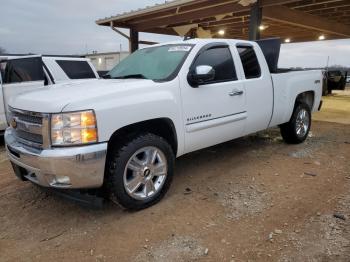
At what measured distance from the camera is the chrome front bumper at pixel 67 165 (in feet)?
9.41

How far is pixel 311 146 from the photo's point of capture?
6.07m

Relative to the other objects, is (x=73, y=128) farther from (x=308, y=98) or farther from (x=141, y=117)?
(x=308, y=98)

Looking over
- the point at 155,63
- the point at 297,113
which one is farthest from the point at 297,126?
the point at 155,63

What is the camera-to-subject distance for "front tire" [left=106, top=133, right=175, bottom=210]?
3.20m

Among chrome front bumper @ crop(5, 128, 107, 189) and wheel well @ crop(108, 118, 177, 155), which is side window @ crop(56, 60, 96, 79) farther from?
chrome front bumper @ crop(5, 128, 107, 189)

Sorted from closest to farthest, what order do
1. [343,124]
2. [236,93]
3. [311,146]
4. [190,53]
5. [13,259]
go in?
[13,259], [190,53], [236,93], [311,146], [343,124]

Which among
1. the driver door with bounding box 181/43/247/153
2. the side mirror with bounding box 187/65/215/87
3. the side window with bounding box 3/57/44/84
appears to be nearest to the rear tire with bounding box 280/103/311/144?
the driver door with bounding box 181/43/247/153

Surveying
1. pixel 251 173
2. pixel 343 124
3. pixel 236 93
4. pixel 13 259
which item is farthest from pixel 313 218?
pixel 343 124

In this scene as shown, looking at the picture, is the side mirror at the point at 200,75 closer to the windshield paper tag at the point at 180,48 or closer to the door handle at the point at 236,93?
the windshield paper tag at the point at 180,48

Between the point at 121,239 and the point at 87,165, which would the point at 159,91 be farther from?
the point at 121,239

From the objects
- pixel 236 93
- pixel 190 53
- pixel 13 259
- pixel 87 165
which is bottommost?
pixel 13 259

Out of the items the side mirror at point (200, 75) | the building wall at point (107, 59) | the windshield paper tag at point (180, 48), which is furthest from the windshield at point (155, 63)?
the building wall at point (107, 59)

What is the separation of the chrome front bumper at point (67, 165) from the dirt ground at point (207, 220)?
53 cm

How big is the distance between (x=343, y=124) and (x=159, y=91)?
22.9 ft
